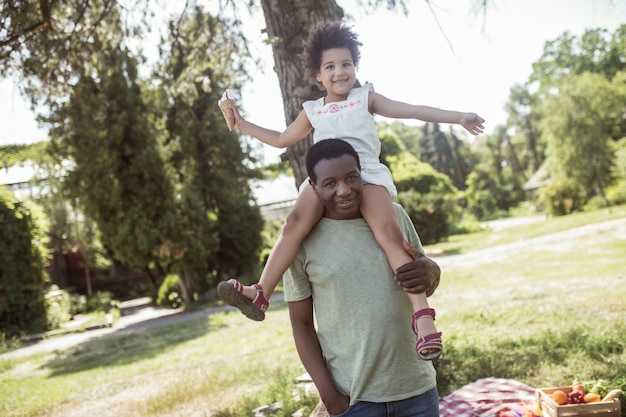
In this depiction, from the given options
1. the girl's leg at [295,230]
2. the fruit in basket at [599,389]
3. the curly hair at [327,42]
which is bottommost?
the fruit in basket at [599,389]

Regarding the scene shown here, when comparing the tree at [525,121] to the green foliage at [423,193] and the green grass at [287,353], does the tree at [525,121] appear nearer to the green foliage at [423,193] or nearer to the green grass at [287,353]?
the green foliage at [423,193]

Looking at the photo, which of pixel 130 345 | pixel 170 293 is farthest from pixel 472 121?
pixel 170 293

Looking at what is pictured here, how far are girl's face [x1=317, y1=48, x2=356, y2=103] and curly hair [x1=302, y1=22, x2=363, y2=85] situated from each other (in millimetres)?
41

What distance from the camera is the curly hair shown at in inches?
109

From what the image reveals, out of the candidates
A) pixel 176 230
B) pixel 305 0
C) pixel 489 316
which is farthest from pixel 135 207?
pixel 305 0

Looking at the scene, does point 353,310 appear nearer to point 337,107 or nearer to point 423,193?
point 337,107

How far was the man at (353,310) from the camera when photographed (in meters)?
2.08

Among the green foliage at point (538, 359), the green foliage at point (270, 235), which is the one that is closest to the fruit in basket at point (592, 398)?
the green foliage at point (538, 359)

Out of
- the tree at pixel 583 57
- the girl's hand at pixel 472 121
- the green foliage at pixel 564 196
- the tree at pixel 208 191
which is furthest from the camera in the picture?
the tree at pixel 583 57

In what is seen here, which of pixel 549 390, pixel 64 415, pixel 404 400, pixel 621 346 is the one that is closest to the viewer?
pixel 404 400

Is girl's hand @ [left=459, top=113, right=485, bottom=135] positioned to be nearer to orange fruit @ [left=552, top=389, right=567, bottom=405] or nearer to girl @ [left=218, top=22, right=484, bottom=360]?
girl @ [left=218, top=22, right=484, bottom=360]

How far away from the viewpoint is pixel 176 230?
1705 centimetres

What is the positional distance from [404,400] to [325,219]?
2.66 ft

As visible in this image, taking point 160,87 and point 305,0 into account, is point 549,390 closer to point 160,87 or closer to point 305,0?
point 305,0
